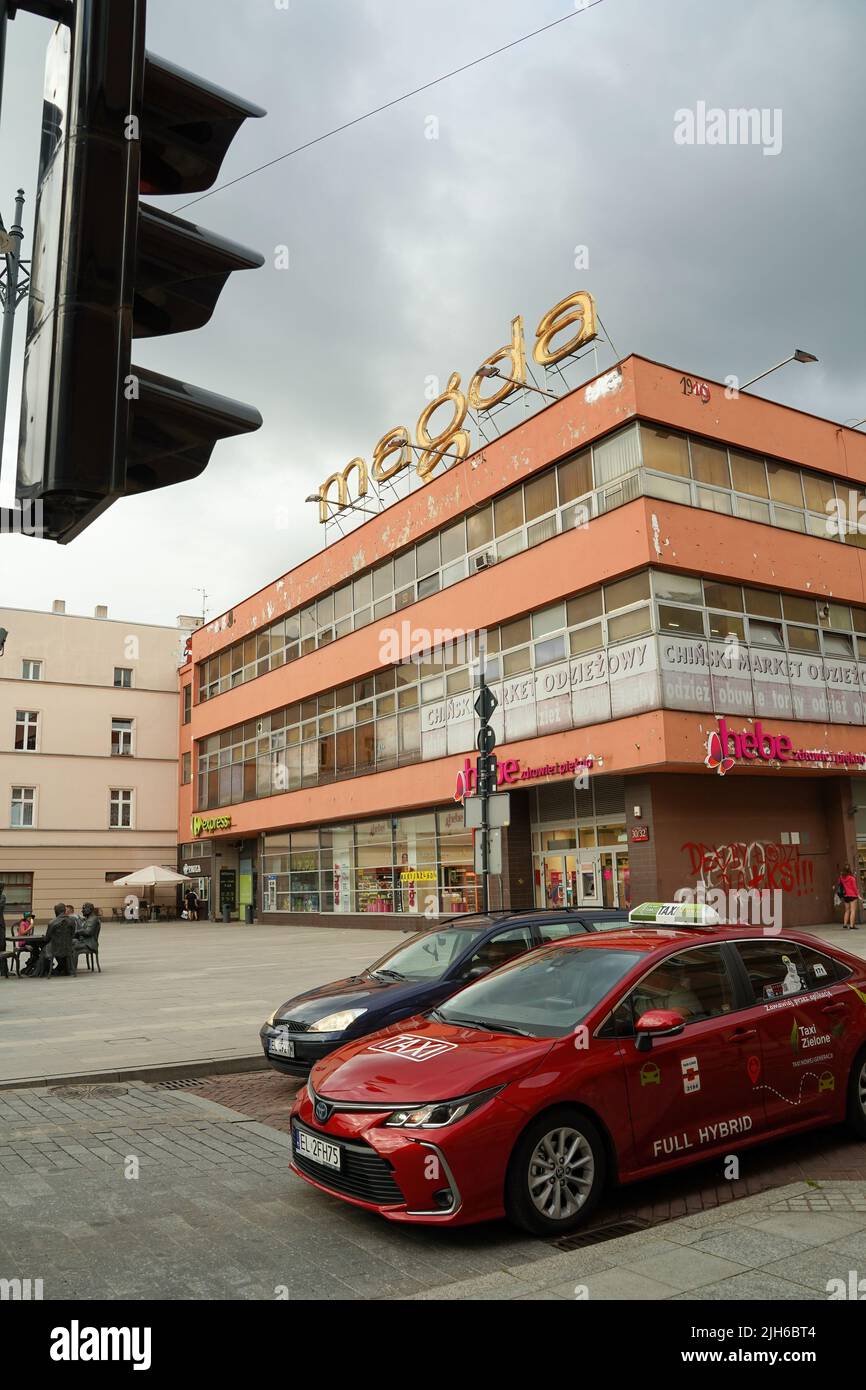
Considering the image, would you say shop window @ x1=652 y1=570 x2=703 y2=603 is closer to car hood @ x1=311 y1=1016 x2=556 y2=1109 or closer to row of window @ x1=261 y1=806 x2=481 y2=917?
row of window @ x1=261 y1=806 x2=481 y2=917

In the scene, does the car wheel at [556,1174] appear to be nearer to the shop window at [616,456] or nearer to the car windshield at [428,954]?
the car windshield at [428,954]

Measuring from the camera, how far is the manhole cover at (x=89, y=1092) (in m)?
8.52

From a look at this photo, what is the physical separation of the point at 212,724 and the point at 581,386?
27.8 metres

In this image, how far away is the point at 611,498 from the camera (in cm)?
2392

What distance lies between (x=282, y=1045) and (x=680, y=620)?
54.0 feet

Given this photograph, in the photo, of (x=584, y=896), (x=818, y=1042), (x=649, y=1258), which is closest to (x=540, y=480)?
(x=584, y=896)

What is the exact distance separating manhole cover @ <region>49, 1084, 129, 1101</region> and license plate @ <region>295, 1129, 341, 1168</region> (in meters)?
3.55

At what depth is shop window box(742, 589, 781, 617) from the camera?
2458cm

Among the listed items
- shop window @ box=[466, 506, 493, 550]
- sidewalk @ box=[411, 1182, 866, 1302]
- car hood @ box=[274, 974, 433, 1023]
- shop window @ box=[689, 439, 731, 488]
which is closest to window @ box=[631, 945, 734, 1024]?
sidewalk @ box=[411, 1182, 866, 1302]

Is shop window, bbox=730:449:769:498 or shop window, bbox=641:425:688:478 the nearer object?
shop window, bbox=641:425:688:478

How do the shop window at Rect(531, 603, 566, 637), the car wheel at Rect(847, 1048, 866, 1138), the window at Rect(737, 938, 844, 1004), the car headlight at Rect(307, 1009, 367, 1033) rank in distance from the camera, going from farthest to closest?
the shop window at Rect(531, 603, 566, 637), the car headlight at Rect(307, 1009, 367, 1033), the car wheel at Rect(847, 1048, 866, 1138), the window at Rect(737, 938, 844, 1004)

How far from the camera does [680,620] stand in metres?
22.9
